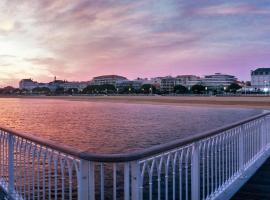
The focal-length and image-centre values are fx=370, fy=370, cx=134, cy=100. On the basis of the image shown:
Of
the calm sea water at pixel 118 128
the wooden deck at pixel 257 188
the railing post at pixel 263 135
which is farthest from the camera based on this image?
the calm sea water at pixel 118 128

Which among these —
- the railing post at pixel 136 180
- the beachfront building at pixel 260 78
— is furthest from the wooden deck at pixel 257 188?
the beachfront building at pixel 260 78

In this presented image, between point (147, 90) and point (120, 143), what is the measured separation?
164 metres

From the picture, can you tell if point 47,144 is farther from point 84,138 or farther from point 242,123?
point 84,138

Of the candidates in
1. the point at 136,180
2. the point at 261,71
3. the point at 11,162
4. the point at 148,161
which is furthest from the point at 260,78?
the point at 136,180

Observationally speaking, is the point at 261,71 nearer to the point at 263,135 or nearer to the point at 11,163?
the point at 263,135

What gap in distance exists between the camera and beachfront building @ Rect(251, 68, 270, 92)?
522 ft

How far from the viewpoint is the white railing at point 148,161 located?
3289 mm

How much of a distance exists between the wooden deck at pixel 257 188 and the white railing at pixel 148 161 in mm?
228

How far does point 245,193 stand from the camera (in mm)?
6086

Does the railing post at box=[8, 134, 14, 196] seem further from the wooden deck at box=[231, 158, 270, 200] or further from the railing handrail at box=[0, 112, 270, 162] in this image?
the wooden deck at box=[231, 158, 270, 200]

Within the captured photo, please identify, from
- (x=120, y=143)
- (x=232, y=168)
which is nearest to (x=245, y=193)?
(x=232, y=168)

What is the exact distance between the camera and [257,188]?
6.38 metres

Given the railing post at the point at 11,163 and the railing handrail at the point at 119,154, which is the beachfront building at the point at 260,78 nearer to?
the railing post at the point at 11,163

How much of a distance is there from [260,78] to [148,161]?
552 ft
